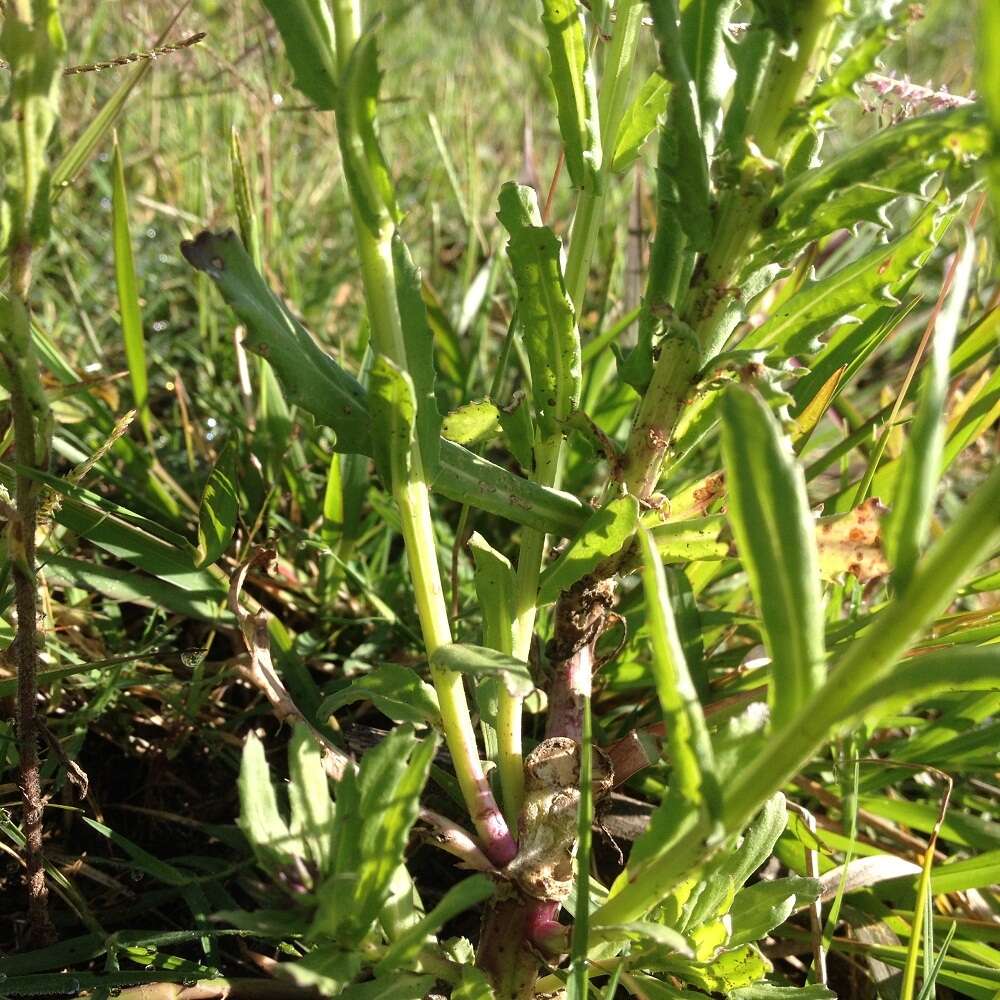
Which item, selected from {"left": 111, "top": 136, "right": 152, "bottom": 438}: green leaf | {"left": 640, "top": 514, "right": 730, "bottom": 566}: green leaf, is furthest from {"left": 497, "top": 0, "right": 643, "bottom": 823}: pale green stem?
{"left": 111, "top": 136, "right": 152, "bottom": 438}: green leaf

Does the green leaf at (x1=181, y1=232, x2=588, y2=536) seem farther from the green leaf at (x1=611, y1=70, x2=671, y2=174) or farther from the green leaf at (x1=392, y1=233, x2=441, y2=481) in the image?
the green leaf at (x1=611, y1=70, x2=671, y2=174)

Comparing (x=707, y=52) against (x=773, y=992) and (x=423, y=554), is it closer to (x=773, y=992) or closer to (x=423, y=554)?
(x=423, y=554)

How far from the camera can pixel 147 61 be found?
113cm

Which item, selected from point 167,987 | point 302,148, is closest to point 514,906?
point 167,987

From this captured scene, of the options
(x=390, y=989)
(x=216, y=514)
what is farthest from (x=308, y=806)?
(x=216, y=514)

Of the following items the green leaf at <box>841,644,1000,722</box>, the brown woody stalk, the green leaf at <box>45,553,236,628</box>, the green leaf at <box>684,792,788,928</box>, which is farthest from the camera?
the green leaf at <box>45,553,236,628</box>

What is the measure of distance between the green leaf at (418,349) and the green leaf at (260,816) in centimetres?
31

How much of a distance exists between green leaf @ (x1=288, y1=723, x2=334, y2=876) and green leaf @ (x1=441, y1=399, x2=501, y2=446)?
428 millimetres

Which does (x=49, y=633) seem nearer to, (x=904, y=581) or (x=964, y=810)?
(x=904, y=581)

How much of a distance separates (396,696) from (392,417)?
298 millimetres

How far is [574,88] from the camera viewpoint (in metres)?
1.01

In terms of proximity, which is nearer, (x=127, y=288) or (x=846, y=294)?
(x=846, y=294)

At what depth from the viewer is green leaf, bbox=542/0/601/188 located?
980 mm

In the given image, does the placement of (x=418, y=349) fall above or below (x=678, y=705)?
above
